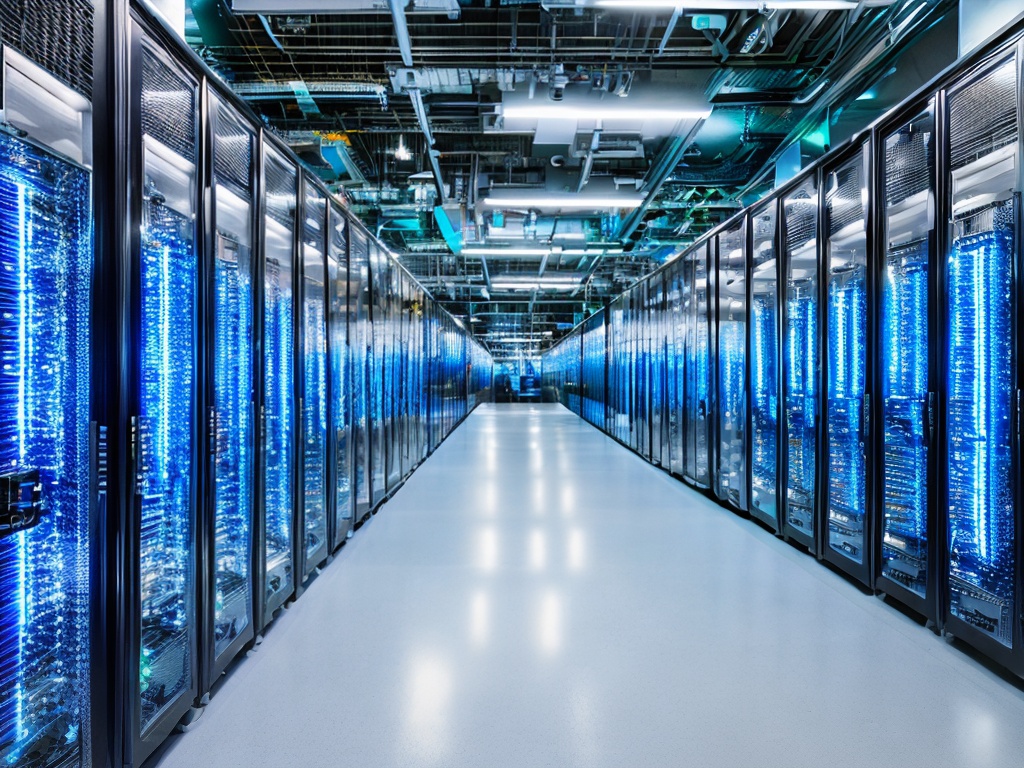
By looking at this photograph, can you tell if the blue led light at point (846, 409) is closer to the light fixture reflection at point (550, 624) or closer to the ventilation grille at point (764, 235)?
the ventilation grille at point (764, 235)

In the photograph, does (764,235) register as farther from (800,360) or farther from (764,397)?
(764,397)

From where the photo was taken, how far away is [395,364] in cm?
684

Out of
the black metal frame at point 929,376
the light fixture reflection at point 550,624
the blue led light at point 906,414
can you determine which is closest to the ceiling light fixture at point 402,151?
the black metal frame at point 929,376

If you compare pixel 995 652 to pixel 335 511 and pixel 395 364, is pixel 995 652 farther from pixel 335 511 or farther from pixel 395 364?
pixel 395 364

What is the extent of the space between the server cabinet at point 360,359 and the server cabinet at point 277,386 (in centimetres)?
137

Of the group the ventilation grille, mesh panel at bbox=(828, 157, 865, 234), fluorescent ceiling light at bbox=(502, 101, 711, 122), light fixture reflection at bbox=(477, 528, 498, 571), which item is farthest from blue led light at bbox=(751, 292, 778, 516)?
light fixture reflection at bbox=(477, 528, 498, 571)

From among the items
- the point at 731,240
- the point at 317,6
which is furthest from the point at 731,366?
the point at 317,6

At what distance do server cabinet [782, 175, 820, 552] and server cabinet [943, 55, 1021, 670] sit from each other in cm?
123

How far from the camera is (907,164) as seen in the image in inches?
122

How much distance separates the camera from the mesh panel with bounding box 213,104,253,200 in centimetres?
233

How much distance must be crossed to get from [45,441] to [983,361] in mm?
3563

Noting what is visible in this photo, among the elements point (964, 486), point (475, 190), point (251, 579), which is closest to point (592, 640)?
point (251, 579)

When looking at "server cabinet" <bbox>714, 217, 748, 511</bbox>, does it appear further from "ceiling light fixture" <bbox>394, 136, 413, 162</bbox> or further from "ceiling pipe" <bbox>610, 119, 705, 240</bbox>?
"ceiling light fixture" <bbox>394, 136, 413, 162</bbox>

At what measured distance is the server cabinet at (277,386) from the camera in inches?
110
